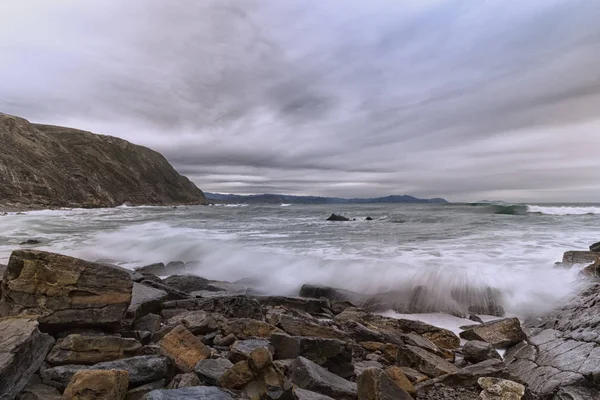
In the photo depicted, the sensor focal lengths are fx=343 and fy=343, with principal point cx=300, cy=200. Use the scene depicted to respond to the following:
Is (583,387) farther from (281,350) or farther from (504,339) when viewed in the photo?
(281,350)

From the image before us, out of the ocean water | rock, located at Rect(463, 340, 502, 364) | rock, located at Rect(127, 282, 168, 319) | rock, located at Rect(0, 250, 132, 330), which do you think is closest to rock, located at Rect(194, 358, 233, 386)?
rock, located at Rect(0, 250, 132, 330)

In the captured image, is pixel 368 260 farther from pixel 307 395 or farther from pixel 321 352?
pixel 307 395

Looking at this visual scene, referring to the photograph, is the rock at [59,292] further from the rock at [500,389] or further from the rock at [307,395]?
the rock at [500,389]

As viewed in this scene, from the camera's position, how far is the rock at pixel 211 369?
8.44ft

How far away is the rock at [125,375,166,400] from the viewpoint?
2275mm

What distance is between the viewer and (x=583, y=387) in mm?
2883

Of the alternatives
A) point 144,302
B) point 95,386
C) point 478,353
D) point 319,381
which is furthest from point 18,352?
point 478,353

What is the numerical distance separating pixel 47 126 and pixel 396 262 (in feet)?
267

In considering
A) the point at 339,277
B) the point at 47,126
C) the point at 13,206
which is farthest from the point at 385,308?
the point at 47,126

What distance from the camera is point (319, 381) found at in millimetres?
2646

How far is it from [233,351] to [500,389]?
7.62 ft

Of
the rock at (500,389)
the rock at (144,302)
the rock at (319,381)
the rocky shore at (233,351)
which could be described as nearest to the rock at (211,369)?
the rocky shore at (233,351)

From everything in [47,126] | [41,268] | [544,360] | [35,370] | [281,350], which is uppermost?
[47,126]

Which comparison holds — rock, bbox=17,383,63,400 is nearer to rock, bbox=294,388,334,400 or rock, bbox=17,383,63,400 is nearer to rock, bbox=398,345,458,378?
rock, bbox=294,388,334,400
